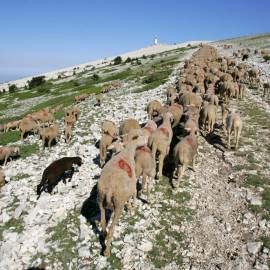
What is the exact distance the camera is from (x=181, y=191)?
16.0 meters

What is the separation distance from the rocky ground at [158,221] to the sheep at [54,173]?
34 cm

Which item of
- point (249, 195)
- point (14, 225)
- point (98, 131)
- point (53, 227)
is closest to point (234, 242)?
point (249, 195)

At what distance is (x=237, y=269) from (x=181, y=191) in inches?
184

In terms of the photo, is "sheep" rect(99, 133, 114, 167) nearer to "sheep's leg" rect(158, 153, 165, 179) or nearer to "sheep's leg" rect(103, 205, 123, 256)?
"sheep's leg" rect(158, 153, 165, 179)

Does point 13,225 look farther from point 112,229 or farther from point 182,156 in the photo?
point 182,156

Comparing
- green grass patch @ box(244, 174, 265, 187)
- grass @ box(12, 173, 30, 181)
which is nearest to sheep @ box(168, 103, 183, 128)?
green grass patch @ box(244, 174, 265, 187)

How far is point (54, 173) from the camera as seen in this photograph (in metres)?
16.6

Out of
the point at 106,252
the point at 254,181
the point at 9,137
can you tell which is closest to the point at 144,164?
the point at 106,252

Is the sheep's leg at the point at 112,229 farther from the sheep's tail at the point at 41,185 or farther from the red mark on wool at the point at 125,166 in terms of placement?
the sheep's tail at the point at 41,185

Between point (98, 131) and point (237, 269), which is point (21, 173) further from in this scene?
point (237, 269)

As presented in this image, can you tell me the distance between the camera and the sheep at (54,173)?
1638cm

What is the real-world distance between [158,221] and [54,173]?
502 cm

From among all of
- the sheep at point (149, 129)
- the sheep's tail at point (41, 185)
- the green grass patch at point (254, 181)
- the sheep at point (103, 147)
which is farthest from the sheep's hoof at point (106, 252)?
the green grass patch at point (254, 181)

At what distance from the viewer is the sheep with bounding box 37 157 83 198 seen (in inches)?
645
